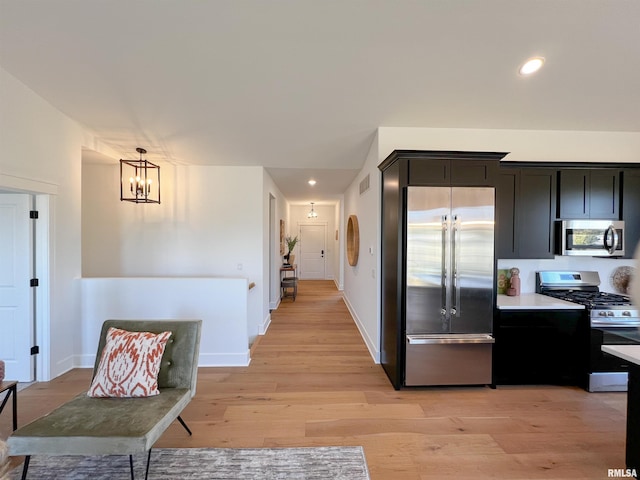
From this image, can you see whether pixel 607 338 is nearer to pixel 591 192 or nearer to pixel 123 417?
pixel 591 192

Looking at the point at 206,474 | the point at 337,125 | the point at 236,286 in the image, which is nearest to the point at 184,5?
Answer: the point at 337,125

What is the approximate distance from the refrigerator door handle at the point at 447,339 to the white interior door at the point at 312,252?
6820 millimetres

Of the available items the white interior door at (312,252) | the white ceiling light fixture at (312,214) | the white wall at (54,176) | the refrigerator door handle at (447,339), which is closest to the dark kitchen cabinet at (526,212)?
the refrigerator door handle at (447,339)

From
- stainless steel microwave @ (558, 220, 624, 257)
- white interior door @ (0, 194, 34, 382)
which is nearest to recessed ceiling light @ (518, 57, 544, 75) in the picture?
stainless steel microwave @ (558, 220, 624, 257)

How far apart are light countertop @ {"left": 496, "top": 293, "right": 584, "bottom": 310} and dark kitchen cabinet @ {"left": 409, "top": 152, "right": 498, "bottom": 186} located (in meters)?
1.26

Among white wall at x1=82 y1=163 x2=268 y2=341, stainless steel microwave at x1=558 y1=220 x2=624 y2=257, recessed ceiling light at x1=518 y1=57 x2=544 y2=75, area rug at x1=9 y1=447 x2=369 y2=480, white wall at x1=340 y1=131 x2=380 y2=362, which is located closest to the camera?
area rug at x1=9 y1=447 x2=369 y2=480

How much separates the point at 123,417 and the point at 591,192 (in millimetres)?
4728

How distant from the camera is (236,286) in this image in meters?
3.17

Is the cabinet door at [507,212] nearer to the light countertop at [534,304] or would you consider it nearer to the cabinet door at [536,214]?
the cabinet door at [536,214]

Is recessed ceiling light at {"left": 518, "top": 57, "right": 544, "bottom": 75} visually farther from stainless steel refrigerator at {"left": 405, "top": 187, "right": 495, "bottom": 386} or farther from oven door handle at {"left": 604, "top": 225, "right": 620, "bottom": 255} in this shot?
oven door handle at {"left": 604, "top": 225, "right": 620, "bottom": 255}

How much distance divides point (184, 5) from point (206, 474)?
127 inches

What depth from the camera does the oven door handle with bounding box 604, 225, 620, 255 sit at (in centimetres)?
284

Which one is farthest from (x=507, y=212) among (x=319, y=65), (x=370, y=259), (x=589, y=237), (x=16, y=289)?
(x=16, y=289)

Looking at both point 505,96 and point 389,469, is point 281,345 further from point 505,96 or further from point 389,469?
point 505,96
